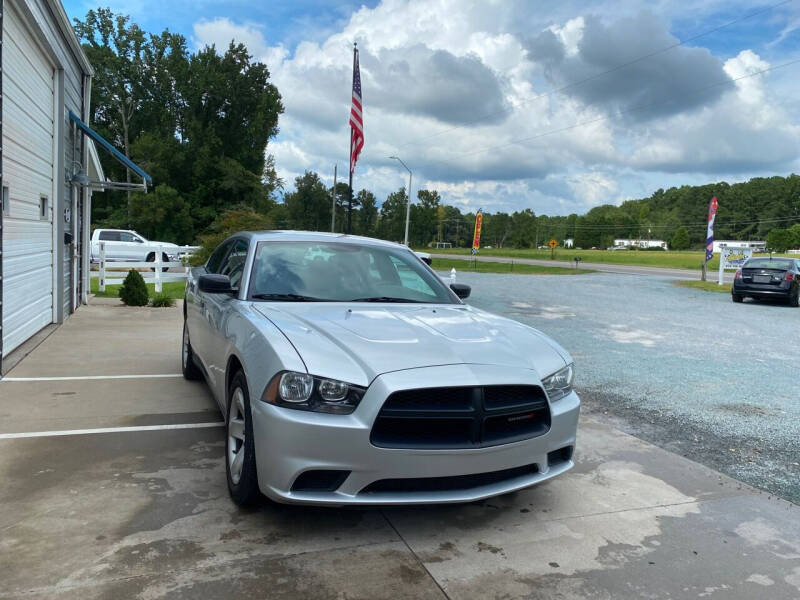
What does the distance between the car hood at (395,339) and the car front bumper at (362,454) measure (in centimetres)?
12

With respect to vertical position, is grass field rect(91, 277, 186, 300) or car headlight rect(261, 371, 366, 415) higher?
car headlight rect(261, 371, 366, 415)

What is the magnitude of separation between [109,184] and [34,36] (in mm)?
5704

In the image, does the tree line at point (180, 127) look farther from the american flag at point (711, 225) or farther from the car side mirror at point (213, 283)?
the car side mirror at point (213, 283)

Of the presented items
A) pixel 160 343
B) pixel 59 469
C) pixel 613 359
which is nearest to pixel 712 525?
pixel 59 469

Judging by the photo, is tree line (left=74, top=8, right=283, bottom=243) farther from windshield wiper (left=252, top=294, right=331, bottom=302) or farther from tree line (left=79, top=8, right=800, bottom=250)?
windshield wiper (left=252, top=294, right=331, bottom=302)

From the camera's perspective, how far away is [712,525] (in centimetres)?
345

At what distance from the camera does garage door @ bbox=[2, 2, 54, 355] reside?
727cm

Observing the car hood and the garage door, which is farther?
the garage door

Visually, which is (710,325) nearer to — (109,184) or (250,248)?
(250,248)

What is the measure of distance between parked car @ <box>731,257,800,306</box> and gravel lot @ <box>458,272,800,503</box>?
206 centimetres

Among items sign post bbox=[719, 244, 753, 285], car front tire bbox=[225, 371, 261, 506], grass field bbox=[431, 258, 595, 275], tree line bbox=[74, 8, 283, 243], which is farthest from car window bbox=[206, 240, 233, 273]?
tree line bbox=[74, 8, 283, 243]

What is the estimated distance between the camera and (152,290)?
690 inches

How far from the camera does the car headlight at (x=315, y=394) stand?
9.56ft

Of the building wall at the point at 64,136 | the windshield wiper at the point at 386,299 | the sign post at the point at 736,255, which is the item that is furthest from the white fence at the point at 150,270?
the sign post at the point at 736,255
